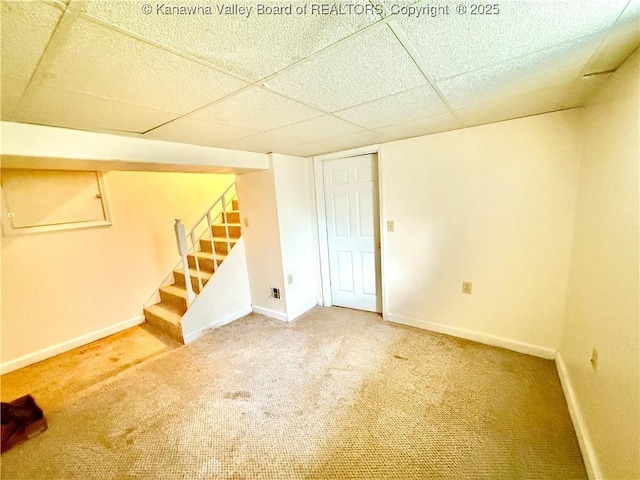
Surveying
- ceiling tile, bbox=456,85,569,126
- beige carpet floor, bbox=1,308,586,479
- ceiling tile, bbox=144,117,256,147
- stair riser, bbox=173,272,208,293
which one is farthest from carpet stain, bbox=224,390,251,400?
ceiling tile, bbox=456,85,569,126

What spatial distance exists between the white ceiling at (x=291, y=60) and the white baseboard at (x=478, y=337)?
1.91m

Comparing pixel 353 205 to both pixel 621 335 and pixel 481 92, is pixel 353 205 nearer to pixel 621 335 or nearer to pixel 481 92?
pixel 481 92

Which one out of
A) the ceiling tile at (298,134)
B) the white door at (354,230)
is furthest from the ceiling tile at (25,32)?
the white door at (354,230)

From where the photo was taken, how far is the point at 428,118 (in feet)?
6.05

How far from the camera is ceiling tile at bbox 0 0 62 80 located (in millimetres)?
651

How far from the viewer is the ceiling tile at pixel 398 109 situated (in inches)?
55.3

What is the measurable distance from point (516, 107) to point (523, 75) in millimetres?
A: 614

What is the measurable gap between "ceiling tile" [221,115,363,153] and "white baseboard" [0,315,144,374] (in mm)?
2541

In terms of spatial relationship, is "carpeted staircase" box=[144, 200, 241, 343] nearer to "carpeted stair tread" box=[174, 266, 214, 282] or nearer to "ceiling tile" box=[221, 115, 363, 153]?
"carpeted stair tread" box=[174, 266, 214, 282]

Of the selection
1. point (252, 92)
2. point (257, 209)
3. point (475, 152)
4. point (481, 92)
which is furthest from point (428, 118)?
point (257, 209)

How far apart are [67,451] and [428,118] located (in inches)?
127

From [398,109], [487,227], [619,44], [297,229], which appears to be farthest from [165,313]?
[619,44]

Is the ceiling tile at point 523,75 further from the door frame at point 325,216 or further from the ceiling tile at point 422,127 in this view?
the door frame at point 325,216

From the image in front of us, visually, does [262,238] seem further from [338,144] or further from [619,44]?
[619,44]
